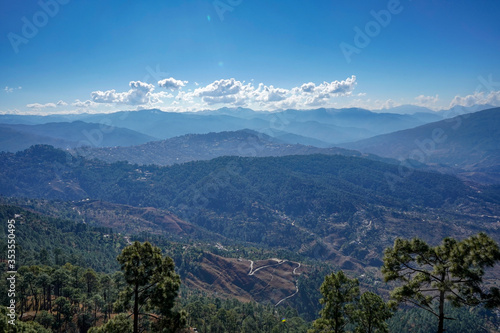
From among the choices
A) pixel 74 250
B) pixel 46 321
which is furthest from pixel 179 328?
pixel 74 250

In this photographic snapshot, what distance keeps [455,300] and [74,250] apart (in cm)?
17803

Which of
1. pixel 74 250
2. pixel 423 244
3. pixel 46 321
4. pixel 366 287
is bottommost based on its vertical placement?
pixel 366 287

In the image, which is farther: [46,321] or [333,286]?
[46,321]

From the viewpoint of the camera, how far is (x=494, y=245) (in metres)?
16.5

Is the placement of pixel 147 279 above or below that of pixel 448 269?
below

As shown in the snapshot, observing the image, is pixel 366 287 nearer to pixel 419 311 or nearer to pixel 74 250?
pixel 419 311

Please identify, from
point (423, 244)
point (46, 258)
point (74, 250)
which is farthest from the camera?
point (74, 250)

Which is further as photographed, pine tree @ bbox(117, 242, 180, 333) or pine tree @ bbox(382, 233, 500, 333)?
pine tree @ bbox(117, 242, 180, 333)

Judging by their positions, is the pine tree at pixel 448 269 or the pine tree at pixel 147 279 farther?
the pine tree at pixel 147 279

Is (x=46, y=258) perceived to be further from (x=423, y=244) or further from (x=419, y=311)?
(x=419, y=311)

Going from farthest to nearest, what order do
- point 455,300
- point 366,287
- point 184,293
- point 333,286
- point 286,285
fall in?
point 366,287 < point 286,285 < point 184,293 < point 333,286 < point 455,300

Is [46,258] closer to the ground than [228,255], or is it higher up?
higher up

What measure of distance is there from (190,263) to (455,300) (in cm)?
17286

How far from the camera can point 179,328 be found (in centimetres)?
1944
